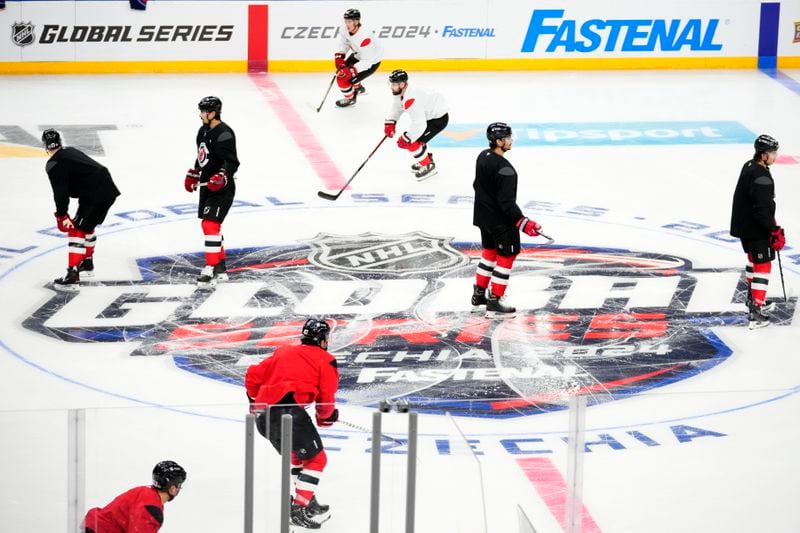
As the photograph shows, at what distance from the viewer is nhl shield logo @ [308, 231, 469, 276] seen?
9070 mm

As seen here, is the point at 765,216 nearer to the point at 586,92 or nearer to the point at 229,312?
the point at 229,312

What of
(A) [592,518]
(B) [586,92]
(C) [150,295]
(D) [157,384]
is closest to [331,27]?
(B) [586,92]

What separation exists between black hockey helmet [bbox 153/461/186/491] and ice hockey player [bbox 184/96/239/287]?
4.12 m

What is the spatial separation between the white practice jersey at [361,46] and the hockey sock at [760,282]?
21.1 feet

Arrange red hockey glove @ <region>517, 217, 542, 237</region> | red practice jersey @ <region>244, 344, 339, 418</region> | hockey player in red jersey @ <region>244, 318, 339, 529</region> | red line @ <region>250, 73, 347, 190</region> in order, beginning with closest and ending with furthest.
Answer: hockey player in red jersey @ <region>244, 318, 339, 529</region> < red practice jersey @ <region>244, 344, 339, 418</region> < red hockey glove @ <region>517, 217, 542, 237</region> < red line @ <region>250, 73, 347, 190</region>

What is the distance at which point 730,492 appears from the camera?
4.80m

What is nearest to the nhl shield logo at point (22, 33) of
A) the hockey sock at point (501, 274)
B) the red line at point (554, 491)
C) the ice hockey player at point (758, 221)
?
the hockey sock at point (501, 274)

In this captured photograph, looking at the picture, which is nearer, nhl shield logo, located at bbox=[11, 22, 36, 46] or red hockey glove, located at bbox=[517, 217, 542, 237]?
red hockey glove, located at bbox=[517, 217, 542, 237]

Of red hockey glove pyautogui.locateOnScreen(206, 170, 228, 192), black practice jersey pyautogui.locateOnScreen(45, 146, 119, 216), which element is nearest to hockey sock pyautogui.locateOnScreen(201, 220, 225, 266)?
red hockey glove pyautogui.locateOnScreen(206, 170, 228, 192)

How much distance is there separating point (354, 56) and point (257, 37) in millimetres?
1884

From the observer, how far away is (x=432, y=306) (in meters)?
8.34

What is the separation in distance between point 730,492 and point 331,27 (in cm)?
1109

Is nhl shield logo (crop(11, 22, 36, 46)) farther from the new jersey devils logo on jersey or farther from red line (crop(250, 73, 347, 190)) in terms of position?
the new jersey devils logo on jersey

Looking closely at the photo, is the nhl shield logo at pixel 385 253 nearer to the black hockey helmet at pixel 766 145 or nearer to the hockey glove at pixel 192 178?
the hockey glove at pixel 192 178
